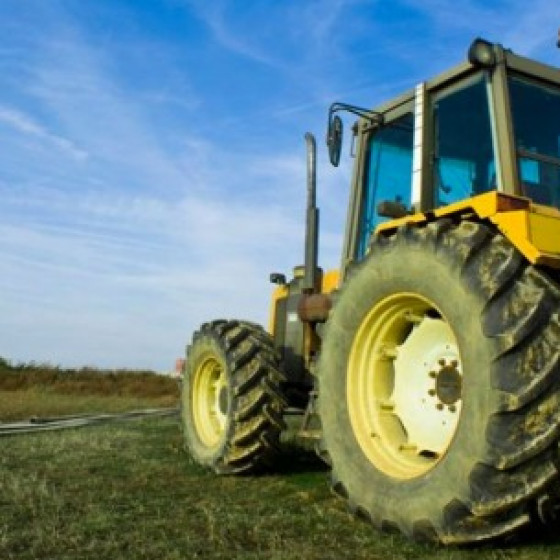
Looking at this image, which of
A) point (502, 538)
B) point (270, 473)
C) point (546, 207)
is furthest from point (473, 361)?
point (270, 473)

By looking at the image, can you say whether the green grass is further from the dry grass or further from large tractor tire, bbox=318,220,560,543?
the dry grass

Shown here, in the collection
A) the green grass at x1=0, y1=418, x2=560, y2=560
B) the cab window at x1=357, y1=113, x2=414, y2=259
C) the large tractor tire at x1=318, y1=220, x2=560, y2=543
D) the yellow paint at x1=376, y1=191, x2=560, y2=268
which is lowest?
the green grass at x1=0, y1=418, x2=560, y2=560

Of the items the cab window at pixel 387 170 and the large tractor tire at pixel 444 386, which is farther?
the cab window at pixel 387 170

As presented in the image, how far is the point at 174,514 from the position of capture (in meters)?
4.80

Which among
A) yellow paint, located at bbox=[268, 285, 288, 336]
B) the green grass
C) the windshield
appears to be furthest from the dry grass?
the windshield

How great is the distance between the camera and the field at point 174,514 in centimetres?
382

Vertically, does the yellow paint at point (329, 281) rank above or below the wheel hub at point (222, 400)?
above

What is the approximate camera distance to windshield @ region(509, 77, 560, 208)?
4.67 metres

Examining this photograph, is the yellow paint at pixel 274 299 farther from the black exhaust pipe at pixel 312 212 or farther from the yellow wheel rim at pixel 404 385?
the yellow wheel rim at pixel 404 385

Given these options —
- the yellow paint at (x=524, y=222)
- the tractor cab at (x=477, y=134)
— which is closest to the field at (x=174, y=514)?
the yellow paint at (x=524, y=222)

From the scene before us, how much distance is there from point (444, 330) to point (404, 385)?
44 cm

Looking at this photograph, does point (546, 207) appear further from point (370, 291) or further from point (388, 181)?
point (388, 181)

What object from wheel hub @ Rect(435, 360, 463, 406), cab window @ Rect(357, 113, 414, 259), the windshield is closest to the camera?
wheel hub @ Rect(435, 360, 463, 406)

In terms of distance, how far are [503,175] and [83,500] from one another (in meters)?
3.37
